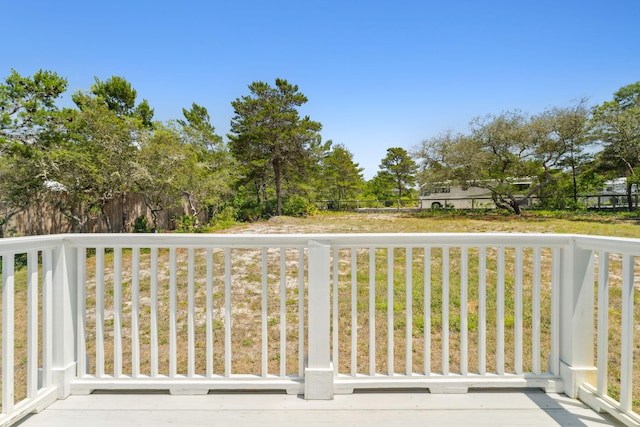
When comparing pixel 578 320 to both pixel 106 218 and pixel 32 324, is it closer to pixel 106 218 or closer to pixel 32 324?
pixel 32 324

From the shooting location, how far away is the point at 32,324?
136cm

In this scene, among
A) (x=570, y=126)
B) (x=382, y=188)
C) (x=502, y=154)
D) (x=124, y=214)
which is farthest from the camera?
(x=382, y=188)

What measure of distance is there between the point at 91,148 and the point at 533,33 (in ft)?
32.4

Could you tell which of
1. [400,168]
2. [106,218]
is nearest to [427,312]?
[106,218]

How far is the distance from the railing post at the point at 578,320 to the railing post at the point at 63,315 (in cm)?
244

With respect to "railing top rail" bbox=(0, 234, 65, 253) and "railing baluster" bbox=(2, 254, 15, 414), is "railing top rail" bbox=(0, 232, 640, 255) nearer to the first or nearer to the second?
"railing top rail" bbox=(0, 234, 65, 253)

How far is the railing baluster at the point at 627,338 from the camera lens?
49.2 inches

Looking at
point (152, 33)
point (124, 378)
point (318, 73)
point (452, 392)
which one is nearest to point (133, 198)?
point (152, 33)

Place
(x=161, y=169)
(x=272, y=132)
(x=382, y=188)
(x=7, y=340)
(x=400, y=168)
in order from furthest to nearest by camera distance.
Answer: (x=382, y=188) < (x=400, y=168) < (x=272, y=132) < (x=161, y=169) < (x=7, y=340)

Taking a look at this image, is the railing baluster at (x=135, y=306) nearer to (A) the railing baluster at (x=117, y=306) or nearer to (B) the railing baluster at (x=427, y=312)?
(A) the railing baluster at (x=117, y=306)

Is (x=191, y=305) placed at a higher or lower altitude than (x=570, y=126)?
lower

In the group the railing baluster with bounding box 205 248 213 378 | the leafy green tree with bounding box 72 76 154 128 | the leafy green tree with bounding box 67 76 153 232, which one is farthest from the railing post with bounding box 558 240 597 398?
the leafy green tree with bounding box 72 76 154 128

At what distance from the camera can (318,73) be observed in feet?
27.9

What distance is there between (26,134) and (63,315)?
6529 mm
